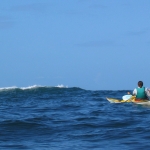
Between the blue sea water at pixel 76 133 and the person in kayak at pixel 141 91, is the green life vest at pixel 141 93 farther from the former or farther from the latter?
the blue sea water at pixel 76 133

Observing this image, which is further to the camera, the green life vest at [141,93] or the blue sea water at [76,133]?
the green life vest at [141,93]

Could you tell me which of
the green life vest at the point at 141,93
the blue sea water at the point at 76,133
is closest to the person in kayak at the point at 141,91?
the green life vest at the point at 141,93

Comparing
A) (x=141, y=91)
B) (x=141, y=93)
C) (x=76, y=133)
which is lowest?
(x=76, y=133)

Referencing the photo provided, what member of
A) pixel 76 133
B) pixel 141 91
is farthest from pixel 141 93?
pixel 76 133

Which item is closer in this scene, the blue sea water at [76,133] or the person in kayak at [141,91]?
the blue sea water at [76,133]

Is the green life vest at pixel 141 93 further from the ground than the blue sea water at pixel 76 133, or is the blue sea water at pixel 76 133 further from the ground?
the green life vest at pixel 141 93

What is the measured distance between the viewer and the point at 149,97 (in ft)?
80.0

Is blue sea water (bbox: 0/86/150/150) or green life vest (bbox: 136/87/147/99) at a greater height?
green life vest (bbox: 136/87/147/99)

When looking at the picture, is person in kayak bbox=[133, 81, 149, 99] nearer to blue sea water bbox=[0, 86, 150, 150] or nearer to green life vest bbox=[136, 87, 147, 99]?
green life vest bbox=[136, 87, 147, 99]

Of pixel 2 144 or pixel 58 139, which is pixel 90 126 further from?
pixel 2 144

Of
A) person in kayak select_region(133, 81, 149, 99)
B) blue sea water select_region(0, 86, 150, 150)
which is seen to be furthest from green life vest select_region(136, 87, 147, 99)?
blue sea water select_region(0, 86, 150, 150)

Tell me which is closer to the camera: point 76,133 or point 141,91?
point 76,133

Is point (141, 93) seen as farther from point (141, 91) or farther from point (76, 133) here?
point (76, 133)

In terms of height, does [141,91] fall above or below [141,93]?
above
